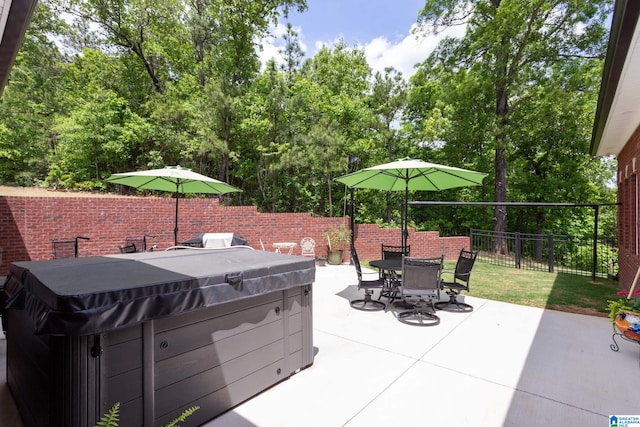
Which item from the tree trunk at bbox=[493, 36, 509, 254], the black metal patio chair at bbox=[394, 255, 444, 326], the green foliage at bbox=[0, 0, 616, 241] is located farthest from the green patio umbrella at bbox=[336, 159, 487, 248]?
the tree trunk at bbox=[493, 36, 509, 254]

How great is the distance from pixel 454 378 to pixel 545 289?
200 inches

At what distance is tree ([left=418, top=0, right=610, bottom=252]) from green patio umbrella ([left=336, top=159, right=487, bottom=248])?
7.38 meters

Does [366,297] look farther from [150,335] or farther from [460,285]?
[150,335]

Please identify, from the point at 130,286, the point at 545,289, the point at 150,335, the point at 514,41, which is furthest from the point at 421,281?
the point at 514,41

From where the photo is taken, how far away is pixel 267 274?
8.66 ft

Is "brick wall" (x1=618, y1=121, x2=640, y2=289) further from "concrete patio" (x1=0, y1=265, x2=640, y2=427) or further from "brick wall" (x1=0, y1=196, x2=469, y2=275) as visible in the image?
"brick wall" (x1=0, y1=196, x2=469, y2=275)

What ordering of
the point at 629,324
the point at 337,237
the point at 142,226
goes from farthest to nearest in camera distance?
1. the point at 337,237
2. the point at 142,226
3. the point at 629,324

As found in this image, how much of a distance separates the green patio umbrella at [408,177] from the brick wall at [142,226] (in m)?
3.98

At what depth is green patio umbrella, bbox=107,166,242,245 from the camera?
21.1 ft

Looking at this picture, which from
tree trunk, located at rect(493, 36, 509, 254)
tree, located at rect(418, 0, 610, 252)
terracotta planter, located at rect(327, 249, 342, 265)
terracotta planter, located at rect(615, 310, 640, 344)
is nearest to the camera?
terracotta planter, located at rect(615, 310, 640, 344)

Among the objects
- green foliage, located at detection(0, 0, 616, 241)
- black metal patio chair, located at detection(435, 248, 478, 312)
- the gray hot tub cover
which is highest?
green foliage, located at detection(0, 0, 616, 241)

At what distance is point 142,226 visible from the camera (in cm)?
825

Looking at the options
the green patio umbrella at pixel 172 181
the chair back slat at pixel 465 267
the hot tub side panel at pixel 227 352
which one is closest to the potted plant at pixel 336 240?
the green patio umbrella at pixel 172 181

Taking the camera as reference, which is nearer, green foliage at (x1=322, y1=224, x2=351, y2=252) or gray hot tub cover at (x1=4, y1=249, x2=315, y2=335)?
gray hot tub cover at (x1=4, y1=249, x2=315, y2=335)
